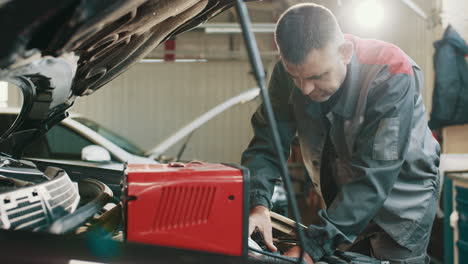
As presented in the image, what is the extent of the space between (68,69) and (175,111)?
6.46m

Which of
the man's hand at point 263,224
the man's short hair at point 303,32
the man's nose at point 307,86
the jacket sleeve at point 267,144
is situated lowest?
the man's hand at point 263,224

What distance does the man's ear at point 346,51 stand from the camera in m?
1.74

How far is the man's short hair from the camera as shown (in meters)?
1.59

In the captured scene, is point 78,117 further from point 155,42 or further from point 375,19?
point 375,19

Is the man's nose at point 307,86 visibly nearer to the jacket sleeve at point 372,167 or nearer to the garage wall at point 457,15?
the jacket sleeve at point 372,167

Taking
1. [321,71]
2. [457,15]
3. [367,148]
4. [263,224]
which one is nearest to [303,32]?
[321,71]

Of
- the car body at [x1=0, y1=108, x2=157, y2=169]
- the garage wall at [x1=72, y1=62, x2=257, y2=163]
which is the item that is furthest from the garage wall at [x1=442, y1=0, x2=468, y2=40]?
the garage wall at [x1=72, y1=62, x2=257, y2=163]

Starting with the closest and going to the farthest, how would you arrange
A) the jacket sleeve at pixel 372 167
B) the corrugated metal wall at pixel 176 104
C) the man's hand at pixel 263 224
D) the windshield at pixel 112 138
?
1. the jacket sleeve at pixel 372 167
2. the man's hand at pixel 263 224
3. the windshield at pixel 112 138
4. the corrugated metal wall at pixel 176 104

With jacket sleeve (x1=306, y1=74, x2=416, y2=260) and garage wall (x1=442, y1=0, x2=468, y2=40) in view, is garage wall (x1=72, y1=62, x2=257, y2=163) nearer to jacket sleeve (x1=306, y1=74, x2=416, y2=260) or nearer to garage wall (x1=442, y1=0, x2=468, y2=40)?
garage wall (x1=442, y1=0, x2=468, y2=40)

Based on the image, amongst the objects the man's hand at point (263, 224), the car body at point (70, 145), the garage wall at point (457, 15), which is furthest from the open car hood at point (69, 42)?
the garage wall at point (457, 15)

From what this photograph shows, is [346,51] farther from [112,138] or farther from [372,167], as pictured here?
[112,138]

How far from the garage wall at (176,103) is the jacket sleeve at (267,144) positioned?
562 cm

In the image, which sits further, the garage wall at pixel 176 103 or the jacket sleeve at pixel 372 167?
the garage wall at pixel 176 103

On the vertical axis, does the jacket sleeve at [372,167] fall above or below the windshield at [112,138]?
above
